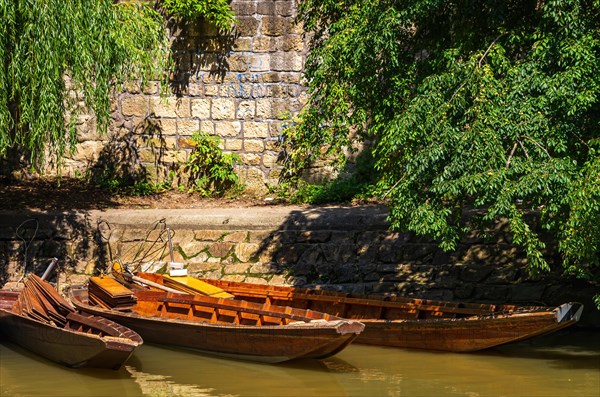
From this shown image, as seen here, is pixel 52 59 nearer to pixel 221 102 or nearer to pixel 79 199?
pixel 79 199

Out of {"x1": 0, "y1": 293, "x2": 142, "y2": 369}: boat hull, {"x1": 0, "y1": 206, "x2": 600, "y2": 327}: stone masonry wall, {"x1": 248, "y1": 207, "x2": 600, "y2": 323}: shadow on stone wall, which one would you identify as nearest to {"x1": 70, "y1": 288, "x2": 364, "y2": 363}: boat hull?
{"x1": 0, "y1": 293, "x2": 142, "y2": 369}: boat hull

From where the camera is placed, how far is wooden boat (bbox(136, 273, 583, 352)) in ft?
32.7

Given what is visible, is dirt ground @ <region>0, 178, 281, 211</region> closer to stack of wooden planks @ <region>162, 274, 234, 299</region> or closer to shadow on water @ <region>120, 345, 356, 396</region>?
stack of wooden planks @ <region>162, 274, 234, 299</region>

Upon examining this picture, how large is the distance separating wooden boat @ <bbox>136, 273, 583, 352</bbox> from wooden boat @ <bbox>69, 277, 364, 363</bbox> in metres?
0.53

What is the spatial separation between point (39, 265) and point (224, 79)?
416cm

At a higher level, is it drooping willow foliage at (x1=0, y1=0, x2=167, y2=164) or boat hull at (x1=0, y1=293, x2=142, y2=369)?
drooping willow foliage at (x1=0, y1=0, x2=167, y2=164)

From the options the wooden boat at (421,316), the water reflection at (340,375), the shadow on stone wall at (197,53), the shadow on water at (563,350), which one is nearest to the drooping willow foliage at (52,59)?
the wooden boat at (421,316)

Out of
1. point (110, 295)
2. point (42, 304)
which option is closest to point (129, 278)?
point (110, 295)

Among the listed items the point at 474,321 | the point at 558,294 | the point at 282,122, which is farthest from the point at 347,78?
the point at 282,122

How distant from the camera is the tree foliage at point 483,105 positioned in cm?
920

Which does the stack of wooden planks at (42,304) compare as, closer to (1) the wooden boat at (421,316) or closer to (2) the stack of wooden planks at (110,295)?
(2) the stack of wooden planks at (110,295)

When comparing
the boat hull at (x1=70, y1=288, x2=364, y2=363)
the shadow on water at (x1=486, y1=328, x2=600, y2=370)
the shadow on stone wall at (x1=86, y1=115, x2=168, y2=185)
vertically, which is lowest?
the shadow on water at (x1=486, y1=328, x2=600, y2=370)

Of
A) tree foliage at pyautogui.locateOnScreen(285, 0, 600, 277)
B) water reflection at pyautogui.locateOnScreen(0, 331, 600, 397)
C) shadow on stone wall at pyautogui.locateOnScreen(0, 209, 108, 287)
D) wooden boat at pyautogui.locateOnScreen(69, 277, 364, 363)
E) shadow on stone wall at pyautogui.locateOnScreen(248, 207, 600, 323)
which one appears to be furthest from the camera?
shadow on stone wall at pyautogui.locateOnScreen(0, 209, 108, 287)

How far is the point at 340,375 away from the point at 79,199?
6.22 m
